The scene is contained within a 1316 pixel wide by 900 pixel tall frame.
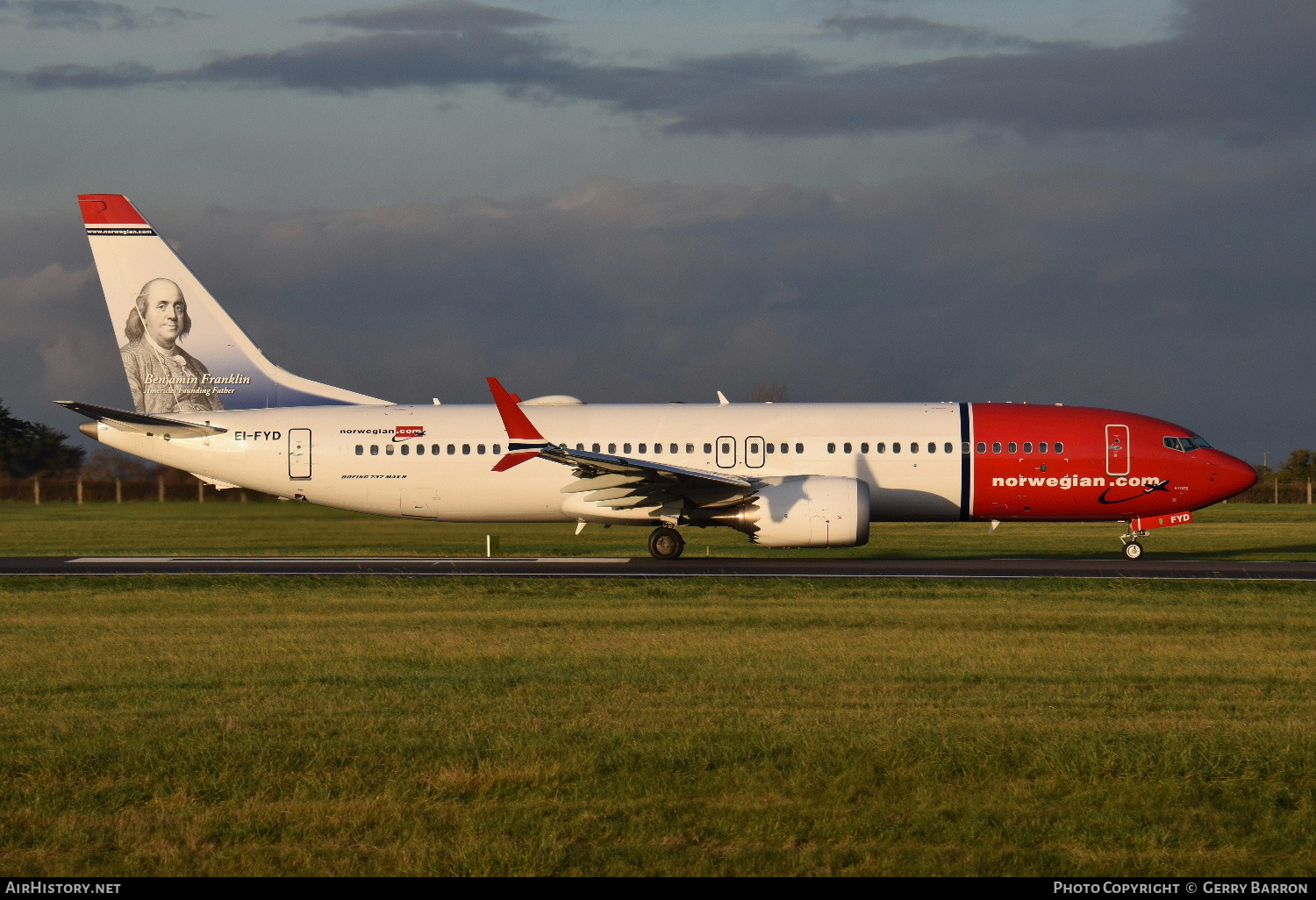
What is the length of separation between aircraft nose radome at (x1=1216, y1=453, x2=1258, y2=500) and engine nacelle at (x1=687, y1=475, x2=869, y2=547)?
856 cm

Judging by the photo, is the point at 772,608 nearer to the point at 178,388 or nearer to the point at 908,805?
the point at 908,805

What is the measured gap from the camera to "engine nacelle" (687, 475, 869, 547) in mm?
27094

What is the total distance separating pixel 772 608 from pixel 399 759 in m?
10.4

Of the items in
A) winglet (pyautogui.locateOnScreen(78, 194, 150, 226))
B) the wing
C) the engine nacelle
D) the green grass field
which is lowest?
the green grass field

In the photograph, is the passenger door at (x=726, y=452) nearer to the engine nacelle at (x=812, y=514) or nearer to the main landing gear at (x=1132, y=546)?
the engine nacelle at (x=812, y=514)

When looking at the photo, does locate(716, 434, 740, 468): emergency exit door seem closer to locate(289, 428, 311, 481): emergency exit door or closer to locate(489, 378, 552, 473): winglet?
locate(489, 378, 552, 473): winglet

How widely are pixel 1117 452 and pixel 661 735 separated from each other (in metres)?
21.7

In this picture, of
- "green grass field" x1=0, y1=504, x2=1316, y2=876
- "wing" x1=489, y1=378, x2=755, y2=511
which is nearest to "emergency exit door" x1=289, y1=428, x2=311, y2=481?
"wing" x1=489, y1=378, x2=755, y2=511

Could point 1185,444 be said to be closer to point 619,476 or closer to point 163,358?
point 619,476

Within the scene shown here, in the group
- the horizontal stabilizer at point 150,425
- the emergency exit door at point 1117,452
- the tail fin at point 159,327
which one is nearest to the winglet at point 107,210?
the tail fin at point 159,327

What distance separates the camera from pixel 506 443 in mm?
30562

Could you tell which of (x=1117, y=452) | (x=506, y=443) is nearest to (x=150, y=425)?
(x=506, y=443)

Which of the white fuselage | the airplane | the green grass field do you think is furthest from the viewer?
the white fuselage

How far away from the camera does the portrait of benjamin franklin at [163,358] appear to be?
105 ft
